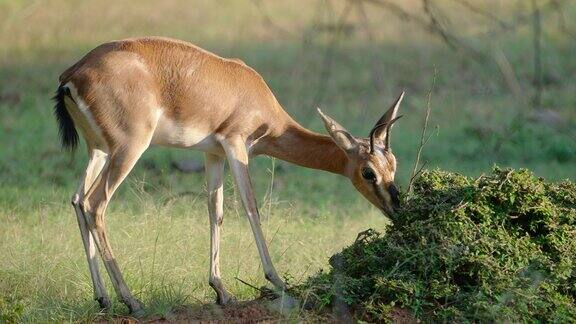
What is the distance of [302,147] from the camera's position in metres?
6.36

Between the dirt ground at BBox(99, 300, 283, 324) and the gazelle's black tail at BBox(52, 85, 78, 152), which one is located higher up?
the gazelle's black tail at BBox(52, 85, 78, 152)

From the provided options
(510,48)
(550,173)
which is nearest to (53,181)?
(550,173)

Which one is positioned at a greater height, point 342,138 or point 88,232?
point 342,138

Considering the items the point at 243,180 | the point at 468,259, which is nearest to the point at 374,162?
the point at 243,180

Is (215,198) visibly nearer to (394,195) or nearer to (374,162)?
(374,162)

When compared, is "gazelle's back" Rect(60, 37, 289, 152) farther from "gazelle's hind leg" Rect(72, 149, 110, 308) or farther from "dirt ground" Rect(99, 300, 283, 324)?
"dirt ground" Rect(99, 300, 283, 324)

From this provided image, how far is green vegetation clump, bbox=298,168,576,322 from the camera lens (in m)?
4.75

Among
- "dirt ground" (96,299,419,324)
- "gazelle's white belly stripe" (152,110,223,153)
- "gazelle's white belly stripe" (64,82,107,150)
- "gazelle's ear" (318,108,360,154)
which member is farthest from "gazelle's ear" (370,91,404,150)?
"gazelle's white belly stripe" (64,82,107,150)

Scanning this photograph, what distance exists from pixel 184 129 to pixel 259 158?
4.79 metres

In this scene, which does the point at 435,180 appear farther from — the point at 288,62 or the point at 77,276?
the point at 288,62

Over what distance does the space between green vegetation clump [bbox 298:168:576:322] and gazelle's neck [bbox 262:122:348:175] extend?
0.97 metres

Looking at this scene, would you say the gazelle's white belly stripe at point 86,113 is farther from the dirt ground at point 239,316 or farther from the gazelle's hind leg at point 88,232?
the dirt ground at point 239,316

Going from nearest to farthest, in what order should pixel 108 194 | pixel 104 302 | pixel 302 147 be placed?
1. pixel 104 302
2. pixel 108 194
3. pixel 302 147

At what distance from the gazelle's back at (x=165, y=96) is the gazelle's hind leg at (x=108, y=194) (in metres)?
0.05
